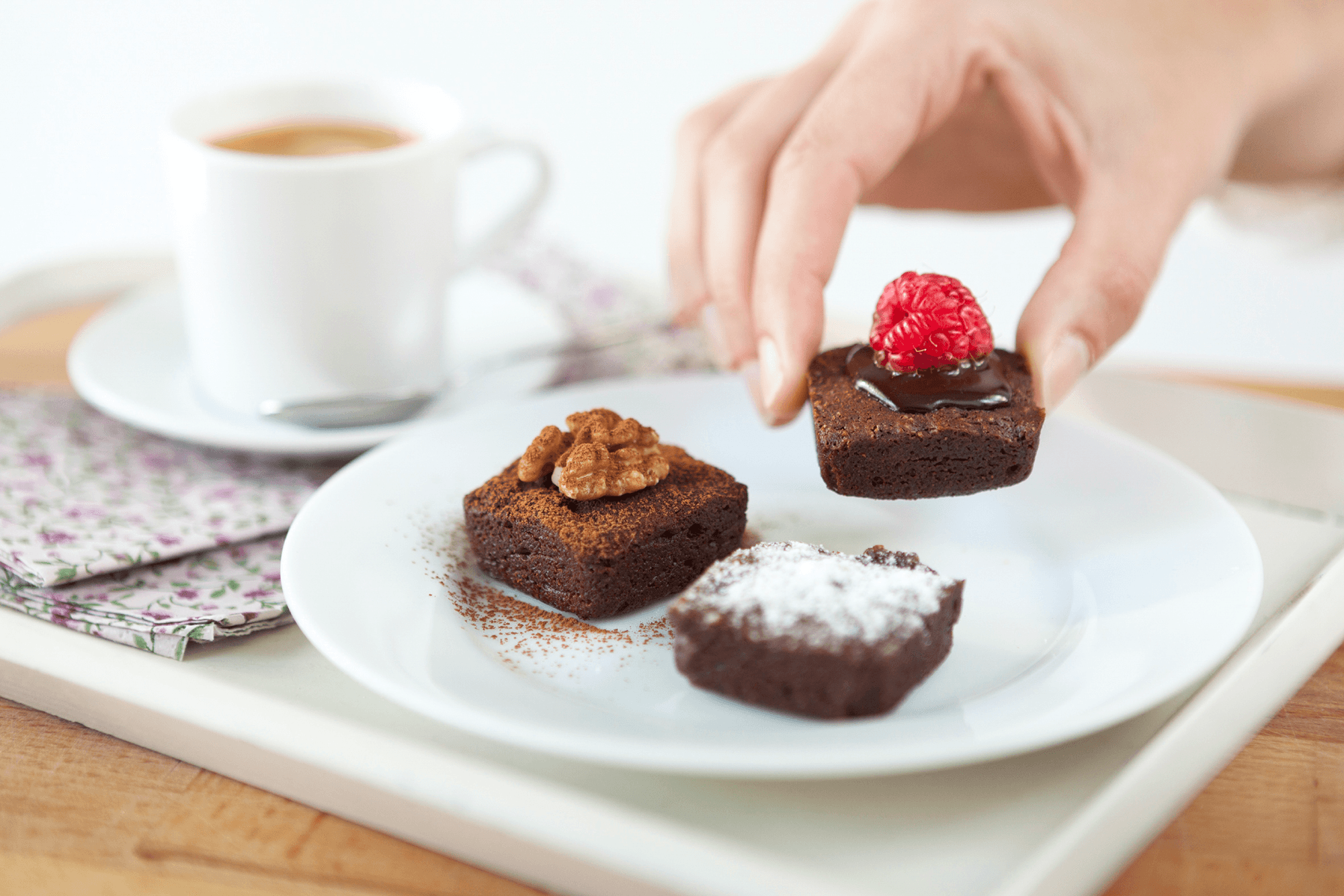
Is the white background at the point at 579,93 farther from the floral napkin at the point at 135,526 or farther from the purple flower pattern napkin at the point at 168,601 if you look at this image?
the purple flower pattern napkin at the point at 168,601

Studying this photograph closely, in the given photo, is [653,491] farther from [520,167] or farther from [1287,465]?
[520,167]

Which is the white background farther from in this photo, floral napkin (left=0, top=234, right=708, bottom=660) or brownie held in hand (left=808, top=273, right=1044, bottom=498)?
brownie held in hand (left=808, top=273, right=1044, bottom=498)

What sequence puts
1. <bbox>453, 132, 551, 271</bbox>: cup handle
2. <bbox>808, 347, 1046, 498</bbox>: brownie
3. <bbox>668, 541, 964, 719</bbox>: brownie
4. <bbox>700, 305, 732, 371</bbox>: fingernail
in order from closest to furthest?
1. <bbox>668, 541, 964, 719</bbox>: brownie
2. <bbox>808, 347, 1046, 498</bbox>: brownie
3. <bbox>700, 305, 732, 371</bbox>: fingernail
4. <bbox>453, 132, 551, 271</bbox>: cup handle

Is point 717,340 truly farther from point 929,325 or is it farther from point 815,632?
point 815,632

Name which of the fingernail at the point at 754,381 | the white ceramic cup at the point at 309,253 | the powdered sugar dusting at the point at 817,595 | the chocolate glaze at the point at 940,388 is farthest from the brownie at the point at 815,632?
the white ceramic cup at the point at 309,253

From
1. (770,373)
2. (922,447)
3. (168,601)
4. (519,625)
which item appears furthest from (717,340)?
(168,601)

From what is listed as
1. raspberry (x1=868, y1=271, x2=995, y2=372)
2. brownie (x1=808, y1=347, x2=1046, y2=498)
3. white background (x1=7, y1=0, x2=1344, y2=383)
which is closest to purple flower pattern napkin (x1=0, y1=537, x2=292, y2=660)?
brownie (x1=808, y1=347, x2=1046, y2=498)
